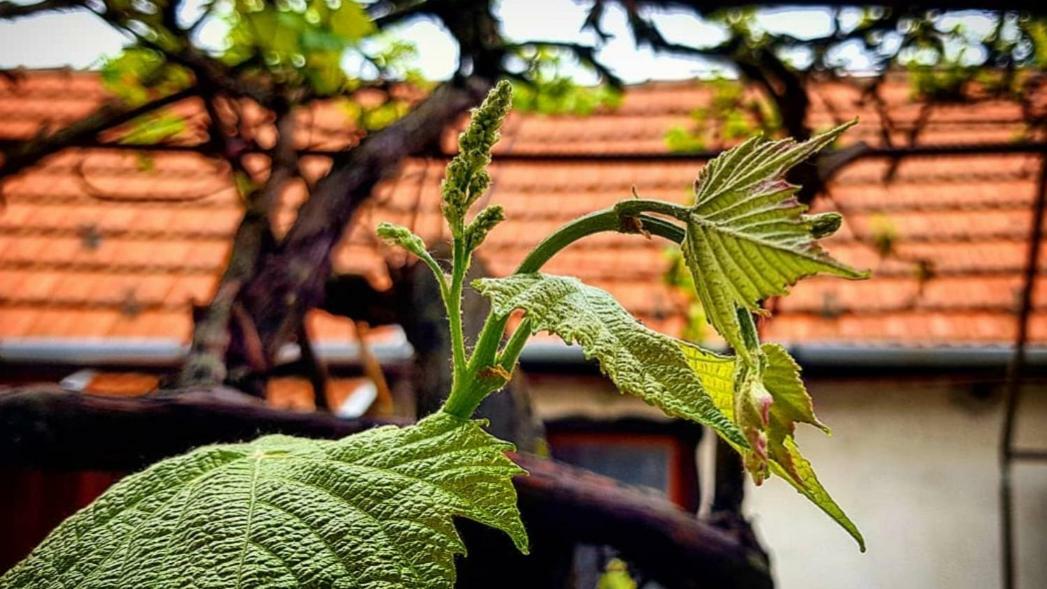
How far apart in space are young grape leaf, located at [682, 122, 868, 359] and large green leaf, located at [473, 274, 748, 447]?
0.03m

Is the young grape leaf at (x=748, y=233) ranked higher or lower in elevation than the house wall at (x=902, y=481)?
higher

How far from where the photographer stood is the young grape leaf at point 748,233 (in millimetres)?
347

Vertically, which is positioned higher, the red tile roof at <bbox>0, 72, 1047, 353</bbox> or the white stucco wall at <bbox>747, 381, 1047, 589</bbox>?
the red tile roof at <bbox>0, 72, 1047, 353</bbox>

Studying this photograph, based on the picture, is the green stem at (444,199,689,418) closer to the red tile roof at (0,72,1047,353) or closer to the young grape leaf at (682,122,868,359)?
the young grape leaf at (682,122,868,359)

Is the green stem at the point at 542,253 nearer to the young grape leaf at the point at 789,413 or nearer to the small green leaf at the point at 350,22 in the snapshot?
the young grape leaf at the point at 789,413

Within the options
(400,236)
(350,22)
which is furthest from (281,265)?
(400,236)

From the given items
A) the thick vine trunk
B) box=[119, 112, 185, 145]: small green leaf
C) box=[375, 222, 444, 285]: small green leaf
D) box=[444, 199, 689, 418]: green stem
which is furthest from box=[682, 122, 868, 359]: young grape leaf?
box=[119, 112, 185, 145]: small green leaf

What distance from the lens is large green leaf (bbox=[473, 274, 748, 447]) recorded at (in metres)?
0.33

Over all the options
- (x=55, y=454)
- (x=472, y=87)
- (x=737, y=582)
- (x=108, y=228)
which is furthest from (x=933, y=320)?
(x=108, y=228)

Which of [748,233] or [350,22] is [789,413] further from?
[350,22]

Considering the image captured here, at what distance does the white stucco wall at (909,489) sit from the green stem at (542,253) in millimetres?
1324

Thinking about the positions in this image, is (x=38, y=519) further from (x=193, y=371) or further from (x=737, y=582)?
(x=737, y=582)

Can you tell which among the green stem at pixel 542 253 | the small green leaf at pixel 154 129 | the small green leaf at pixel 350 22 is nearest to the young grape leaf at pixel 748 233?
the green stem at pixel 542 253

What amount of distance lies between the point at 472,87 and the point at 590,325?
2.90 feet
